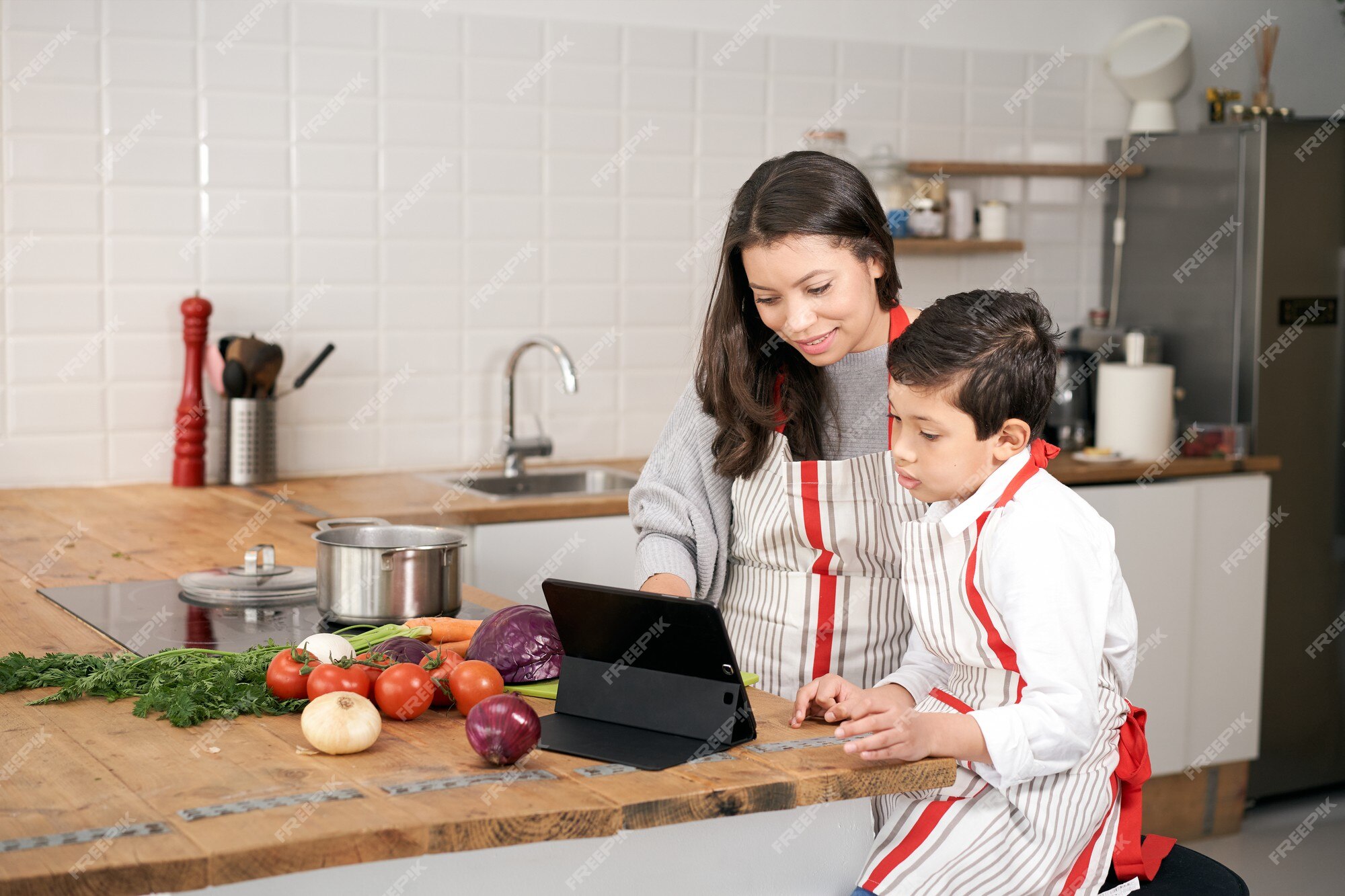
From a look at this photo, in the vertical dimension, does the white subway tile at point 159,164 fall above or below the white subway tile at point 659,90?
below

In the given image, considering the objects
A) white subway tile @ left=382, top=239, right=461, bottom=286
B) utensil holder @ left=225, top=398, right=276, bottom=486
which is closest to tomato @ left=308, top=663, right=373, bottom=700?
utensil holder @ left=225, top=398, right=276, bottom=486

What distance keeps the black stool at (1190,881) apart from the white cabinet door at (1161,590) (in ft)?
6.27

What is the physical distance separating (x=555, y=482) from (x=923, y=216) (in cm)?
125

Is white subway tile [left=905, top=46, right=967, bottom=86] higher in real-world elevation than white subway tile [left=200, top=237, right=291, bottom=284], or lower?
higher

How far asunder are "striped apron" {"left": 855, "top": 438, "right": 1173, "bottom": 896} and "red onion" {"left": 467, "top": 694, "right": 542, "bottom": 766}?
15.8 inches

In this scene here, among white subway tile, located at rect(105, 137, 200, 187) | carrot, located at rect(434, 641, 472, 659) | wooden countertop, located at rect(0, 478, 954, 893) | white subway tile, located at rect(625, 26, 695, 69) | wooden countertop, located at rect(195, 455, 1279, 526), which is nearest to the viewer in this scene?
wooden countertop, located at rect(0, 478, 954, 893)

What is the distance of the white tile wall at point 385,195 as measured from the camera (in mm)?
3035

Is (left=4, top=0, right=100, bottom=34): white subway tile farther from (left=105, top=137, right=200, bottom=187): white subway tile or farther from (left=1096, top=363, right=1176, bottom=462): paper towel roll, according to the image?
(left=1096, top=363, right=1176, bottom=462): paper towel roll

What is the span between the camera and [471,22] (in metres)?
3.34

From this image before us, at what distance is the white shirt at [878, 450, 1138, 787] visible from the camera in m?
1.31

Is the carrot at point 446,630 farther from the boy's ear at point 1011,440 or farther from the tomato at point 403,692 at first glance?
the boy's ear at point 1011,440

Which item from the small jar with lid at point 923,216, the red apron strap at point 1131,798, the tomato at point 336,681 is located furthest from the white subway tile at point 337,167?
the red apron strap at point 1131,798

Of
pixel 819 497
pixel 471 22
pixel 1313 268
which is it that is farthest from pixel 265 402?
pixel 1313 268

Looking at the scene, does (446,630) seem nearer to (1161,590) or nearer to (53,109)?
(53,109)
